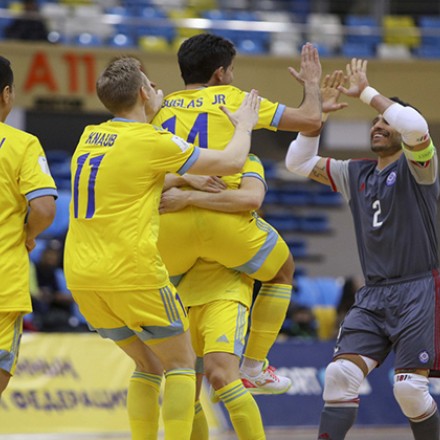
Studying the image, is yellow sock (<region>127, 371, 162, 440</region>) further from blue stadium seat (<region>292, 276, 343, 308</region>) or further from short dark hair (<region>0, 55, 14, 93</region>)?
blue stadium seat (<region>292, 276, 343, 308</region>)

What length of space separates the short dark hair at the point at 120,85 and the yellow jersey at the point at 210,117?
404mm

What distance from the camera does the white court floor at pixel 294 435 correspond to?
8.44m

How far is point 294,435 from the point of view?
8.77m

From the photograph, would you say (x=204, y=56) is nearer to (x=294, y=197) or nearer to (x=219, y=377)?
(x=219, y=377)

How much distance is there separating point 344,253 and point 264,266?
41.5 ft

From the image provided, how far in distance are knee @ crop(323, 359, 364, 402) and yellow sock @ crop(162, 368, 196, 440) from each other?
932 mm

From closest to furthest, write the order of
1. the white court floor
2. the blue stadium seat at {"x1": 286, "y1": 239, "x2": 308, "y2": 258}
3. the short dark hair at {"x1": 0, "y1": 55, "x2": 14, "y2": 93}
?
the short dark hair at {"x1": 0, "y1": 55, "x2": 14, "y2": 93}
the white court floor
the blue stadium seat at {"x1": 286, "y1": 239, "x2": 308, "y2": 258}

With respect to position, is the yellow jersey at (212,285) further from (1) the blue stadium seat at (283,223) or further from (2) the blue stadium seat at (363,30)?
(1) the blue stadium seat at (283,223)

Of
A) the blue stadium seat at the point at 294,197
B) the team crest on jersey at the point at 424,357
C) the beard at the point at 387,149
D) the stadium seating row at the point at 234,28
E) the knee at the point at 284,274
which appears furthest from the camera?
the blue stadium seat at the point at 294,197

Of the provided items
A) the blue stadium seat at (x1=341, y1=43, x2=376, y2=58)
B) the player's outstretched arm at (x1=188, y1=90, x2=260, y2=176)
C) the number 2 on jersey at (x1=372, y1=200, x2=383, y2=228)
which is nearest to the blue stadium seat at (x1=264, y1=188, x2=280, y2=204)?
the blue stadium seat at (x1=341, y1=43, x2=376, y2=58)

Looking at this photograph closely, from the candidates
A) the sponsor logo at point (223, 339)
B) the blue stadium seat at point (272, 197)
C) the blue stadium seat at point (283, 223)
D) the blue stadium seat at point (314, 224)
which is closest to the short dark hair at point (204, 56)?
the sponsor logo at point (223, 339)

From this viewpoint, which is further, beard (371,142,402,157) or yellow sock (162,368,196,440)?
beard (371,142,402,157)

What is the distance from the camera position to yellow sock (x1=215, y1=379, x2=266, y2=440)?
189 inches

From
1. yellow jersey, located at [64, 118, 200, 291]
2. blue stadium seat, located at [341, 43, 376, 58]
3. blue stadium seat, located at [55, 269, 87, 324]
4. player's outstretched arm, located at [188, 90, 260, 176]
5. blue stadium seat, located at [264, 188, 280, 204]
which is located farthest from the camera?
blue stadium seat, located at [264, 188, 280, 204]
